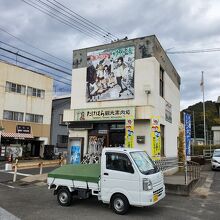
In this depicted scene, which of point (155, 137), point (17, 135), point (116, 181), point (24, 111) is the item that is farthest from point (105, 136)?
point (24, 111)

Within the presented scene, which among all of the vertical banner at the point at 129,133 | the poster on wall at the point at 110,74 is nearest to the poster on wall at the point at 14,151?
the poster on wall at the point at 110,74

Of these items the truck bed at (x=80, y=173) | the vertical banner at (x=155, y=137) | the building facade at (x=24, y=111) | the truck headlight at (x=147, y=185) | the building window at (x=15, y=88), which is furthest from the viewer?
the building window at (x=15, y=88)

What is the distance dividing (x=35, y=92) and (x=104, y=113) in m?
25.2

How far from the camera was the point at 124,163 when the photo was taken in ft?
27.0

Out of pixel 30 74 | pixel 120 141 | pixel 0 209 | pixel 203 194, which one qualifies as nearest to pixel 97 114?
pixel 120 141

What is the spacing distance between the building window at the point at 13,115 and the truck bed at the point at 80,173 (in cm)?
2684

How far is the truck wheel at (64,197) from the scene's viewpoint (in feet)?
29.5

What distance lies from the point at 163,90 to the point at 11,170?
12043 mm

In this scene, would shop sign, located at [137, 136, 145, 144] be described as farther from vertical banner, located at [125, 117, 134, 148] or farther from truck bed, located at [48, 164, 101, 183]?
truck bed, located at [48, 164, 101, 183]

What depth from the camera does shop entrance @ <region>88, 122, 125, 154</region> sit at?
50.0ft

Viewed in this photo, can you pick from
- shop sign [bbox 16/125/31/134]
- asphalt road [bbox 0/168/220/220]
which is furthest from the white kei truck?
shop sign [bbox 16/125/31/134]

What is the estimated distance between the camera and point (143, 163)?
8477 mm

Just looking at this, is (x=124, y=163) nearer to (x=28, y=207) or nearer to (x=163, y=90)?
(x=28, y=207)

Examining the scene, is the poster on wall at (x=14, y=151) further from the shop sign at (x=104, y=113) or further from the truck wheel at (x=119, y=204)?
the truck wheel at (x=119, y=204)
